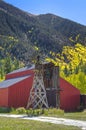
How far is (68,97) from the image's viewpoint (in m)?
51.2

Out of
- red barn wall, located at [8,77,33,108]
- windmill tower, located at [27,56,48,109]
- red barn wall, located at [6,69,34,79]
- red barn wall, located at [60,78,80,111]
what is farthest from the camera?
red barn wall, located at [6,69,34,79]

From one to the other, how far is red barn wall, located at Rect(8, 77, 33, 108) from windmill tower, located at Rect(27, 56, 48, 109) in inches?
66.0

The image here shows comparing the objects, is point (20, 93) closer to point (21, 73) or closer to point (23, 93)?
point (23, 93)

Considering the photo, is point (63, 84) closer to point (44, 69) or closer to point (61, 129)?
point (44, 69)

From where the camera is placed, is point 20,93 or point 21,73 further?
point 21,73

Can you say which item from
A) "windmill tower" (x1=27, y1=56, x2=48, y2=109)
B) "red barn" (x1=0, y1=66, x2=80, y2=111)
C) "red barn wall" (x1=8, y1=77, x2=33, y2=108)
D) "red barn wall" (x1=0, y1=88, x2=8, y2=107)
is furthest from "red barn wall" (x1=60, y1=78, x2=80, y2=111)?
"red barn wall" (x1=0, y1=88, x2=8, y2=107)

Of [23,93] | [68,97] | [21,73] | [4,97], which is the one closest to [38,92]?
[23,93]

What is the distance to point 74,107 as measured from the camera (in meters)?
51.6

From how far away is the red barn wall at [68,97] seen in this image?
50.5 m

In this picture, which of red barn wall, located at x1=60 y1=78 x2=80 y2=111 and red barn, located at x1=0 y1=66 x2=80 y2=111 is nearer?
red barn, located at x1=0 y1=66 x2=80 y2=111

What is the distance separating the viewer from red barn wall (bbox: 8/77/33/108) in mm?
46594

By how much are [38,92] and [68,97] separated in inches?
308

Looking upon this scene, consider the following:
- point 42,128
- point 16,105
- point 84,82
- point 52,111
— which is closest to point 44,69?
point 16,105

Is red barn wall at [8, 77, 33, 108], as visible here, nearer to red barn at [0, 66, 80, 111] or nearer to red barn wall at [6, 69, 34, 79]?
red barn at [0, 66, 80, 111]
